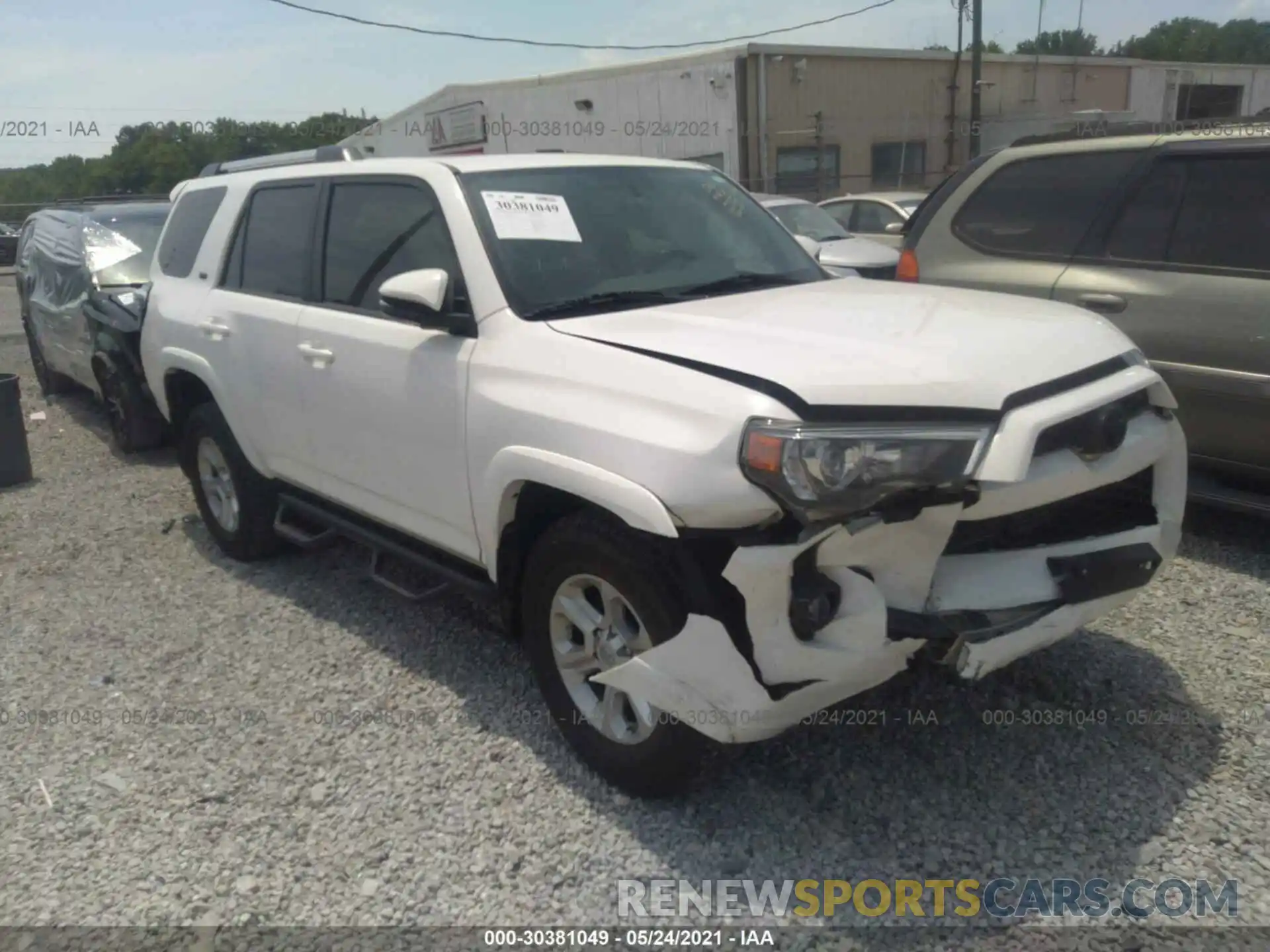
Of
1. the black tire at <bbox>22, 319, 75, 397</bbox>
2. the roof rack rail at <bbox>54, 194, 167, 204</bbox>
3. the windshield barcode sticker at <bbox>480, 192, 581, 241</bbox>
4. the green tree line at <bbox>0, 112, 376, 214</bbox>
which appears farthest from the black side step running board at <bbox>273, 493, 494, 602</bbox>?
the green tree line at <bbox>0, 112, 376, 214</bbox>

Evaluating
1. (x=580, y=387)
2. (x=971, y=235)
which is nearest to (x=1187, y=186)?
(x=971, y=235)

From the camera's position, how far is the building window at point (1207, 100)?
3225 cm

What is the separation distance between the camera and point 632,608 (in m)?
2.81

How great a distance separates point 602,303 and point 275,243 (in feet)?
6.48

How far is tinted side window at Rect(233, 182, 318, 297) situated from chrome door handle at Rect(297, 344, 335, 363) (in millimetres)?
325

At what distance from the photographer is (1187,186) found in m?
4.64

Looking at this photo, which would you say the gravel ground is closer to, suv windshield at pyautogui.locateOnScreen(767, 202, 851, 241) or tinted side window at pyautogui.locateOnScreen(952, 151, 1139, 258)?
tinted side window at pyautogui.locateOnScreen(952, 151, 1139, 258)

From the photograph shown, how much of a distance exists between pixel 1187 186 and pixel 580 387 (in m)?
3.32

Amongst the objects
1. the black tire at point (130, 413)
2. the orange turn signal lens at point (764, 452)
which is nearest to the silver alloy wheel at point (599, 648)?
the orange turn signal lens at point (764, 452)

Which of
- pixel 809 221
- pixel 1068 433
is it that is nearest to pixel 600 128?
pixel 809 221

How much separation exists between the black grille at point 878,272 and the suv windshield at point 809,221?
567 cm

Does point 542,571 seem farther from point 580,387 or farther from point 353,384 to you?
point 353,384

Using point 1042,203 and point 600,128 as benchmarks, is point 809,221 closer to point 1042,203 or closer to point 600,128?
point 1042,203

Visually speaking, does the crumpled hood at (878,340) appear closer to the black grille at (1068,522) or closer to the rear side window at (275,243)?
the black grille at (1068,522)
